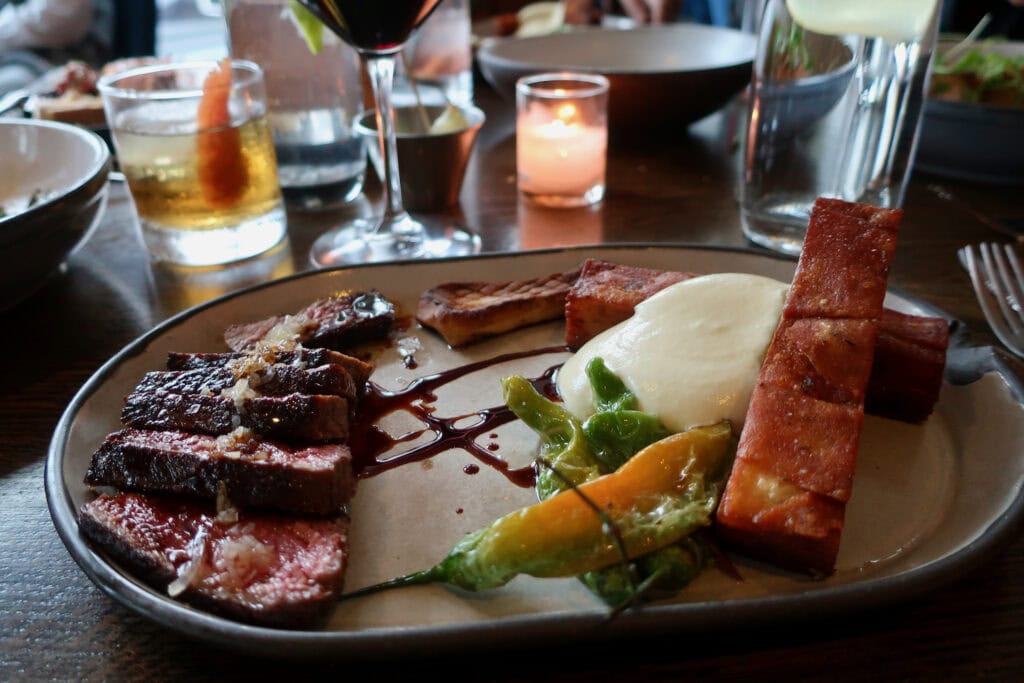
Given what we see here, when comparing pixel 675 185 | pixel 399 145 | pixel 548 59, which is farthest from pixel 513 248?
pixel 548 59

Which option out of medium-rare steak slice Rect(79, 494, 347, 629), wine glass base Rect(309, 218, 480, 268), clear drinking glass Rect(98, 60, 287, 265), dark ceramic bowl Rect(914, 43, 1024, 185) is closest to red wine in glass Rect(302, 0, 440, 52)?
clear drinking glass Rect(98, 60, 287, 265)

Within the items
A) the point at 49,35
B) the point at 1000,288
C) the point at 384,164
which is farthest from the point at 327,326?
the point at 49,35

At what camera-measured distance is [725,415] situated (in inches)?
52.2

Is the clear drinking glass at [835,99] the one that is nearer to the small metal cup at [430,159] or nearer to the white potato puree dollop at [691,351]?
the white potato puree dollop at [691,351]

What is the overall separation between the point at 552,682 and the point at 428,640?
0.61 feet

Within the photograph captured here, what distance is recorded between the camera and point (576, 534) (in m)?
1.06

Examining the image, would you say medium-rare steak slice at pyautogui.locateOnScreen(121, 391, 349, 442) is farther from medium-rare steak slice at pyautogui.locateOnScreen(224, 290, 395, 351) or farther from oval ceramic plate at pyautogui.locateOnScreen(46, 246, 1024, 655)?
medium-rare steak slice at pyautogui.locateOnScreen(224, 290, 395, 351)

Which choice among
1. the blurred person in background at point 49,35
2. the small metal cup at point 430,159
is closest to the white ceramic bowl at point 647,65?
the small metal cup at point 430,159

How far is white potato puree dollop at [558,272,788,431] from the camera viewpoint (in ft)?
4.41

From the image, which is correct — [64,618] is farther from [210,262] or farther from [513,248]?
[513,248]

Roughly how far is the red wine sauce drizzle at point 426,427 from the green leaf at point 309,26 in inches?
53.1

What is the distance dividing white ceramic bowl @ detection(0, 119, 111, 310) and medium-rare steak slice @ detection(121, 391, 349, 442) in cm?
67

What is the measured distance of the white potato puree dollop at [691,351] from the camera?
1.34 meters

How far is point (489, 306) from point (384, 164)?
0.69 m
